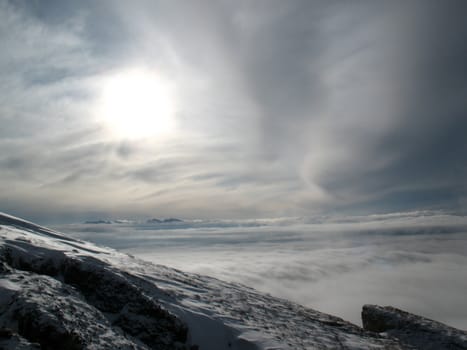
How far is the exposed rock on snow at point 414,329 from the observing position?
494 inches

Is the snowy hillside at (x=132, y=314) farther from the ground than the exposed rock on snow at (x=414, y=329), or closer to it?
farther from the ground

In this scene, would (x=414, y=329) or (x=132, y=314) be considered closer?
(x=132, y=314)

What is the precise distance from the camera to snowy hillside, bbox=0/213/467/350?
7047mm

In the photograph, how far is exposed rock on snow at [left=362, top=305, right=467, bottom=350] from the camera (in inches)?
494

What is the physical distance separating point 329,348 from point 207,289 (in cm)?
654

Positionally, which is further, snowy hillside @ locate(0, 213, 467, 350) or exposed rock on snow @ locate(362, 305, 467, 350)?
exposed rock on snow @ locate(362, 305, 467, 350)

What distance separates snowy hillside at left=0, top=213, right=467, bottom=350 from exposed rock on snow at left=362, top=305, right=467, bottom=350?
0.10 metres

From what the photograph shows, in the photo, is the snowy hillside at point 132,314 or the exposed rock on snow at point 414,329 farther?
the exposed rock on snow at point 414,329

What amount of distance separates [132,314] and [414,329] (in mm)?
13429

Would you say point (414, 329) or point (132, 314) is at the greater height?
point (132, 314)

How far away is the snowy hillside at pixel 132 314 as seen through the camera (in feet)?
23.1

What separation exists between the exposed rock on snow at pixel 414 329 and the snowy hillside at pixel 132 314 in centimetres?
10

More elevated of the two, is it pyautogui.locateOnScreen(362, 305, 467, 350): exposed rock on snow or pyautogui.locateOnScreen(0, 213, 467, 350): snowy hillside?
pyautogui.locateOnScreen(0, 213, 467, 350): snowy hillside

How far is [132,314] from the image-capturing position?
376 inches
